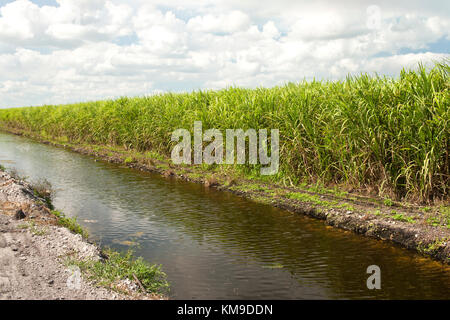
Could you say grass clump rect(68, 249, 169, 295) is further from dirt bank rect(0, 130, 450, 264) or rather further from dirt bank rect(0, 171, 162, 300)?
dirt bank rect(0, 130, 450, 264)

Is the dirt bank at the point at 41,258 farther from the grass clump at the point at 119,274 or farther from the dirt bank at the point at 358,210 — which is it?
the dirt bank at the point at 358,210

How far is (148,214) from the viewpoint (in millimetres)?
8266

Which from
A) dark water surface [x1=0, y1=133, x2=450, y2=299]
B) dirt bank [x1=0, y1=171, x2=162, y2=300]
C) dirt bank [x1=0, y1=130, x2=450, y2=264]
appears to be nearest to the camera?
dirt bank [x1=0, y1=171, x2=162, y2=300]

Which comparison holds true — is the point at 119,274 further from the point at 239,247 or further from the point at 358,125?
the point at 358,125

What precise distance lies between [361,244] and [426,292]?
1.62 metres

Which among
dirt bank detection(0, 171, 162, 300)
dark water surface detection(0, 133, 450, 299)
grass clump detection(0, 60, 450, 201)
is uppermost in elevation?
grass clump detection(0, 60, 450, 201)

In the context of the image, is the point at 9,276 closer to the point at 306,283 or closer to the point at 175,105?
the point at 306,283

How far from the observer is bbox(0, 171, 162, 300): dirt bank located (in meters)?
4.07

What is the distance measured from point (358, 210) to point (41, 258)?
5.50m

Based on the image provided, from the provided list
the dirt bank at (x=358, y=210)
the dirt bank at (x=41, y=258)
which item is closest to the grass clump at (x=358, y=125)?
the dirt bank at (x=358, y=210)

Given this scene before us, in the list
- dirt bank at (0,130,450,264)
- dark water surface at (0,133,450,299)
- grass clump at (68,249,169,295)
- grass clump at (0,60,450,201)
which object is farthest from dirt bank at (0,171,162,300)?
grass clump at (0,60,450,201)

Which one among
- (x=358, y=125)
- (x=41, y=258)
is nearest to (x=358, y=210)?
(x=358, y=125)

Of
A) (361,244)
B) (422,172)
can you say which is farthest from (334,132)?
(361,244)

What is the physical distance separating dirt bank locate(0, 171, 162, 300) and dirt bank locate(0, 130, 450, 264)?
14.1 feet
